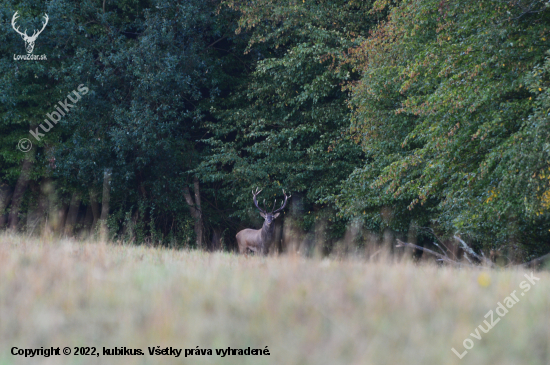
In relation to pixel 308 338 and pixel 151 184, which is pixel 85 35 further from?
pixel 308 338

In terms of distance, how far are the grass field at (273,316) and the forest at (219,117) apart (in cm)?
943

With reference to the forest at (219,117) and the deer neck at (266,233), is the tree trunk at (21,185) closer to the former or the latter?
the forest at (219,117)

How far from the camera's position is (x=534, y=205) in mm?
9336

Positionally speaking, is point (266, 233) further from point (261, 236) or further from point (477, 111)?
point (477, 111)

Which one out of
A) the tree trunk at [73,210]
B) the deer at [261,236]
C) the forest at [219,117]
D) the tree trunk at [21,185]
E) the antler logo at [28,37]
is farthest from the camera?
the tree trunk at [73,210]

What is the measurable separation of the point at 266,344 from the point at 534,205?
8069 millimetres

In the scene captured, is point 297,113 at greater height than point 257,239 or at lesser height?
greater

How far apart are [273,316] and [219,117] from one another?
54.5ft

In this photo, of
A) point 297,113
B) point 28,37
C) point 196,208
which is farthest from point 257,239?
point 28,37

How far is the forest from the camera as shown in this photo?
15.2 meters

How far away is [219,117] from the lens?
1919 cm

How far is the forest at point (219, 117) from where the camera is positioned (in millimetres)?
15180

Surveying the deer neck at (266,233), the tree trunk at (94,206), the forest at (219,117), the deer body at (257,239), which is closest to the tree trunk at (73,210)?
the forest at (219,117)

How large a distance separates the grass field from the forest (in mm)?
9426
